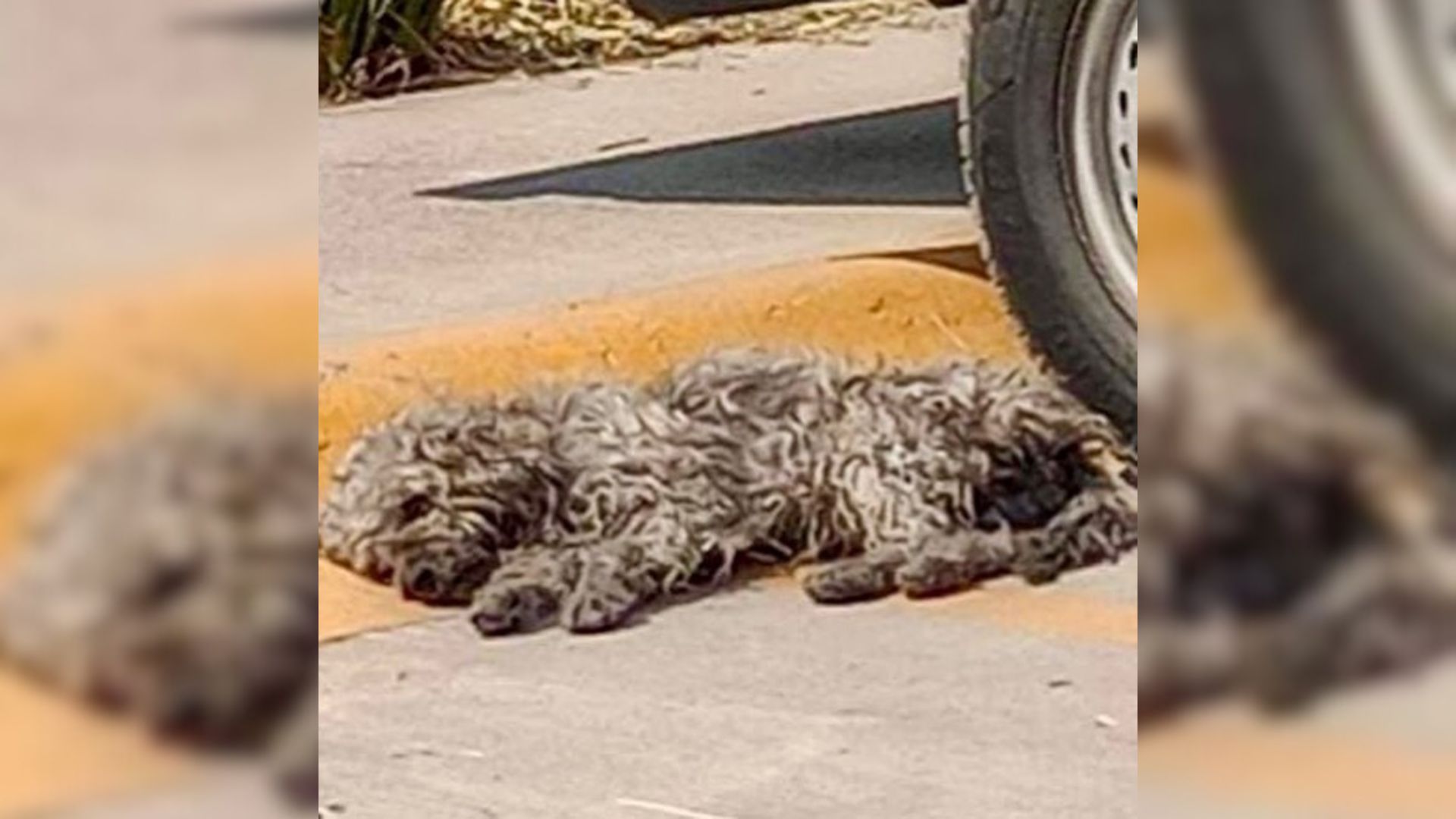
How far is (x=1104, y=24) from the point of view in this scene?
3930 mm

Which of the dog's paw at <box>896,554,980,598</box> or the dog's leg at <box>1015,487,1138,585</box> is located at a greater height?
the dog's leg at <box>1015,487,1138,585</box>

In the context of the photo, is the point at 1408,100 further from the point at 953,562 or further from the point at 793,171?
the point at 793,171

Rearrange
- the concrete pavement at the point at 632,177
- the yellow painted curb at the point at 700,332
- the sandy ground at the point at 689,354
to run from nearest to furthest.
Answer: the sandy ground at the point at 689,354 → the yellow painted curb at the point at 700,332 → the concrete pavement at the point at 632,177

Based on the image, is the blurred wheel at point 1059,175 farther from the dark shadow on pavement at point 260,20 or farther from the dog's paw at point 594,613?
the dark shadow on pavement at point 260,20

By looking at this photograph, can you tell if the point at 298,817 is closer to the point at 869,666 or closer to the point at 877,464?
the point at 869,666

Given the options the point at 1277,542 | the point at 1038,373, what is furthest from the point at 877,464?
the point at 1277,542

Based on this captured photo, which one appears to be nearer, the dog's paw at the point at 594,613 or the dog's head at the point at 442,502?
the dog's paw at the point at 594,613

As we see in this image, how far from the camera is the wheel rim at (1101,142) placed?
3840 mm

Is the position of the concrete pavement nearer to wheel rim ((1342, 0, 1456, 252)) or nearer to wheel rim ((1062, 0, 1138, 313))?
wheel rim ((1062, 0, 1138, 313))

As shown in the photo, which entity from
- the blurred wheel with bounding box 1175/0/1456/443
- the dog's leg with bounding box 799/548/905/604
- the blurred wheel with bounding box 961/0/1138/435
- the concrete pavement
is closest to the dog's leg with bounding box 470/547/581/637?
the dog's leg with bounding box 799/548/905/604

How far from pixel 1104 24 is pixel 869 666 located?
0.95 metres

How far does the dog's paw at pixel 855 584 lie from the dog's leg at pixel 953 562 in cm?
2

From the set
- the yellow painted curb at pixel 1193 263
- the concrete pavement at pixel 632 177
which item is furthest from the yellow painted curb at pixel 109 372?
the concrete pavement at pixel 632 177

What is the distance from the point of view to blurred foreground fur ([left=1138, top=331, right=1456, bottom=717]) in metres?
0.88
